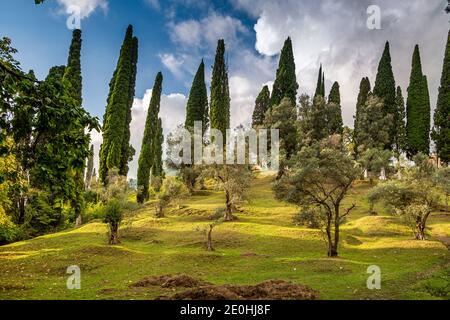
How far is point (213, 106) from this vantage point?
209 feet

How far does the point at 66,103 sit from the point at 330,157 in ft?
70.8

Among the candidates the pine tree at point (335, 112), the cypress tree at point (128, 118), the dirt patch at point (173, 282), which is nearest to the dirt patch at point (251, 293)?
the dirt patch at point (173, 282)

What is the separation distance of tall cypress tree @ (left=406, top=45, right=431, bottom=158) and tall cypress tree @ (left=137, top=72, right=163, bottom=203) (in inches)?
1594

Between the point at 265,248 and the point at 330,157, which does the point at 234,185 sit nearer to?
the point at 265,248

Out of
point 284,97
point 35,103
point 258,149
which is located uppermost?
point 284,97

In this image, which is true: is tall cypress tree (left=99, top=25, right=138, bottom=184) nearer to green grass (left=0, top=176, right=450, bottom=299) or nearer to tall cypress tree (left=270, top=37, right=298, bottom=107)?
green grass (left=0, top=176, right=450, bottom=299)

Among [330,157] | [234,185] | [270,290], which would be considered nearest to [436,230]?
[330,157]

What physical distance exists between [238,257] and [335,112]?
41.2 meters

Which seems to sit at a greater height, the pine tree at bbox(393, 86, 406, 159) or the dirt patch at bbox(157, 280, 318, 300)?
the pine tree at bbox(393, 86, 406, 159)

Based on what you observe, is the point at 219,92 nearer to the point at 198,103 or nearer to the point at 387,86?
the point at 198,103

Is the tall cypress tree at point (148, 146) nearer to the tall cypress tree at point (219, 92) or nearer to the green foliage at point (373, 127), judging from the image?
the tall cypress tree at point (219, 92)

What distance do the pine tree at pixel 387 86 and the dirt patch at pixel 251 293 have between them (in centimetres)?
5273

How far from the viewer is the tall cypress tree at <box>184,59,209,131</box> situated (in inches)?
2630

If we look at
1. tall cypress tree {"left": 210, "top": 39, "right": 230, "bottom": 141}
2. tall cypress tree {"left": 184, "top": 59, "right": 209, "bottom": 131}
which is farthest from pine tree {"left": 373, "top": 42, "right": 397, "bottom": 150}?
tall cypress tree {"left": 184, "top": 59, "right": 209, "bottom": 131}
